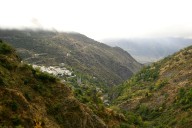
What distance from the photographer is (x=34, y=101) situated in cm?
8069

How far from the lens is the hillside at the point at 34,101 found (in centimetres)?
7025

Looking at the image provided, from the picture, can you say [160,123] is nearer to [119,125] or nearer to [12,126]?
[119,125]

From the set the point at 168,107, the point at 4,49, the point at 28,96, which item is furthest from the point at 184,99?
the point at 28,96

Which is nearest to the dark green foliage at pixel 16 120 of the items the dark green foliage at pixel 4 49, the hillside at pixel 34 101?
the hillside at pixel 34 101

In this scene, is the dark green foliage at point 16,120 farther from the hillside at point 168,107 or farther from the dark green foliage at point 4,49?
the hillside at point 168,107

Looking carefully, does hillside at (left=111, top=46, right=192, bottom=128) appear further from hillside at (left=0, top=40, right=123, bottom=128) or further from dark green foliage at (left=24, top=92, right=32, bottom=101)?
dark green foliage at (left=24, top=92, right=32, bottom=101)

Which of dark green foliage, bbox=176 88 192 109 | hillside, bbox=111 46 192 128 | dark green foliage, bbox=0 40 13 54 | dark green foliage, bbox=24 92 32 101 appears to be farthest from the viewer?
dark green foliage, bbox=176 88 192 109

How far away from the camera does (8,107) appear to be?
229 ft

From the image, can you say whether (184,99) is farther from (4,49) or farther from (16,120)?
(16,120)

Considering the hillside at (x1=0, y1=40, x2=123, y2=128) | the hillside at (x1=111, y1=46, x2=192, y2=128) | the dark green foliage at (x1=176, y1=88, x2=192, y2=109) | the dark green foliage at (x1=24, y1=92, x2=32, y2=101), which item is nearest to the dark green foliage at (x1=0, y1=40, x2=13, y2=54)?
the hillside at (x1=0, y1=40, x2=123, y2=128)

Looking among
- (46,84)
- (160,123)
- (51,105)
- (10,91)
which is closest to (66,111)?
(51,105)

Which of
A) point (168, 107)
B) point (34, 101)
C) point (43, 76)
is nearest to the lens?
point (34, 101)

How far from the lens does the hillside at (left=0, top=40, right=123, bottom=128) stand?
230 ft

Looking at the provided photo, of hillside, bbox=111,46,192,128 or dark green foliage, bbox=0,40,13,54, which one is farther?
hillside, bbox=111,46,192,128
